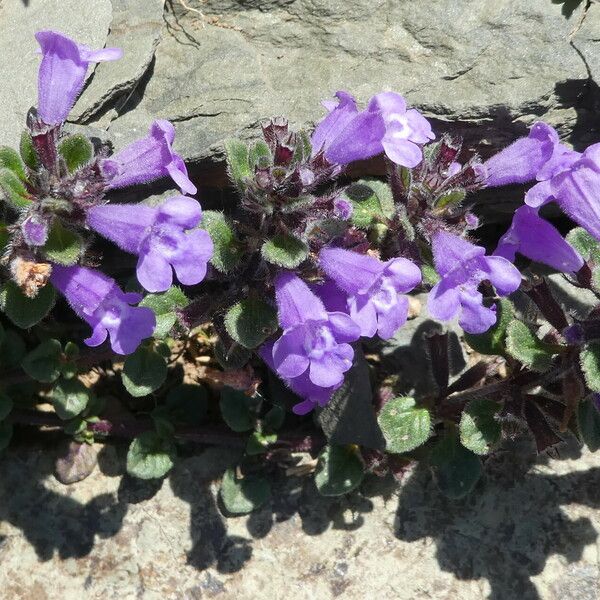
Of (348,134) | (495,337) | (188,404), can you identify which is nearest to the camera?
(348,134)

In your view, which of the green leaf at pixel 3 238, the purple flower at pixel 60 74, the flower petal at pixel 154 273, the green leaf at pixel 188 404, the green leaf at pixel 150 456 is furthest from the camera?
the green leaf at pixel 188 404

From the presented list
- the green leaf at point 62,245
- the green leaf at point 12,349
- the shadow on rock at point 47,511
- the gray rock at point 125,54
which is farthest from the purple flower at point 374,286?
the shadow on rock at point 47,511

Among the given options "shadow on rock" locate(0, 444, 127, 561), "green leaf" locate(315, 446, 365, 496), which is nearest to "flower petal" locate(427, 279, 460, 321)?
"green leaf" locate(315, 446, 365, 496)

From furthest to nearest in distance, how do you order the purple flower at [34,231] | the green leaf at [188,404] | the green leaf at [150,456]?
the green leaf at [188,404] → the green leaf at [150,456] → the purple flower at [34,231]

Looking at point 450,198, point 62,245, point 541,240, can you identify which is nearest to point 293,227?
point 450,198

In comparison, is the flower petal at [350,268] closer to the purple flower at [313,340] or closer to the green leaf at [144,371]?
the purple flower at [313,340]

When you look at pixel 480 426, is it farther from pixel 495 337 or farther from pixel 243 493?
pixel 243 493

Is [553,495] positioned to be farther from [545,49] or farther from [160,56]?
[160,56]

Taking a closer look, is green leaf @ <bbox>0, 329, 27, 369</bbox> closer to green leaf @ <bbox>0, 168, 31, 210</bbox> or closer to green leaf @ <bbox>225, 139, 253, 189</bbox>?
green leaf @ <bbox>0, 168, 31, 210</bbox>
